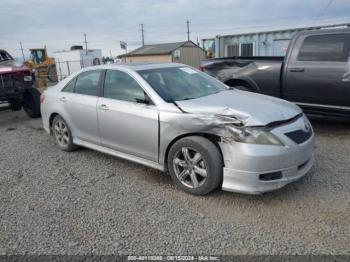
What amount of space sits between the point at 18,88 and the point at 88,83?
4.30 m

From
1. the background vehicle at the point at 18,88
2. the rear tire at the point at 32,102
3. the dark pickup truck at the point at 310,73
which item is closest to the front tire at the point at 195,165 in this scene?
the dark pickup truck at the point at 310,73

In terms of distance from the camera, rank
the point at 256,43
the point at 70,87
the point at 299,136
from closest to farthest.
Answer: the point at 299,136, the point at 70,87, the point at 256,43

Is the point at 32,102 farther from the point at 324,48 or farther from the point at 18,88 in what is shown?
the point at 324,48

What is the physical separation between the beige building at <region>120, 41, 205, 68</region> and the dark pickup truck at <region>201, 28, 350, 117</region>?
2361 centimetres

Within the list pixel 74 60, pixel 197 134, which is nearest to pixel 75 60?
pixel 74 60

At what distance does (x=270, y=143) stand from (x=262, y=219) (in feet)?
2.45

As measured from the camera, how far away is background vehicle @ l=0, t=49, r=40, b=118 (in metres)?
8.06

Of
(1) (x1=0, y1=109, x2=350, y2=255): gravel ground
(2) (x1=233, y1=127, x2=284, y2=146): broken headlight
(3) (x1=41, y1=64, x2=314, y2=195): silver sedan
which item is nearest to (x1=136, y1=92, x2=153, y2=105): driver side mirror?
(3) (x1=41, y1=64, x2=314, y2=195): silver sedan

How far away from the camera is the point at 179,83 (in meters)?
4.37

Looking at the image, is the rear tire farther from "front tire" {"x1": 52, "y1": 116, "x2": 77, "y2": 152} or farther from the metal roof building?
the metal roof building

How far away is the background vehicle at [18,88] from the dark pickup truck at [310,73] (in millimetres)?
5332

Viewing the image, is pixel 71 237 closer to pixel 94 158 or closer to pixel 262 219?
pixel 262 219

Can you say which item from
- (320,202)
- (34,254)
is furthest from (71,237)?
(320,202)

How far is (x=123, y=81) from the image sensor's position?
4398 mm
